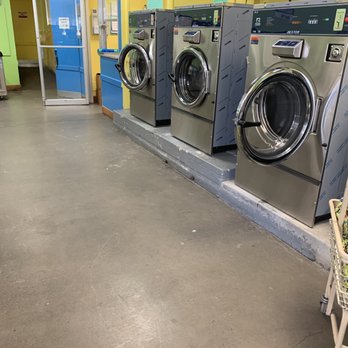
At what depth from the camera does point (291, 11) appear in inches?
90.1

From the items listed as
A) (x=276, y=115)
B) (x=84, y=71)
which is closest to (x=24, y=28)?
(x=84, y=71)

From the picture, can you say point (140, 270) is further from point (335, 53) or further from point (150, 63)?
point (150, 63)

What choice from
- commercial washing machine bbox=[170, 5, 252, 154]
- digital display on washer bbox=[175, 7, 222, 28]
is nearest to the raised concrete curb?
commercial washing machine bbox=[170, 5, 252, 154]

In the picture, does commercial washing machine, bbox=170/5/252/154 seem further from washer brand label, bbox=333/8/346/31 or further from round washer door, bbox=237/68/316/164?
washer brand label, bbox=333/8/346/31

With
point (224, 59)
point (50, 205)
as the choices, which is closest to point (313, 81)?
point (224, 59)

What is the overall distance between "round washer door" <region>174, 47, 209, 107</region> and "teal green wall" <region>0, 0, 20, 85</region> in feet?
18.2

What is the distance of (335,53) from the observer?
206 cm

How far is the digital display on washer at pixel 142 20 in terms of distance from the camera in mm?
4047

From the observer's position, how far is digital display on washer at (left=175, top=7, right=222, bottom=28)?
3050 millimetres

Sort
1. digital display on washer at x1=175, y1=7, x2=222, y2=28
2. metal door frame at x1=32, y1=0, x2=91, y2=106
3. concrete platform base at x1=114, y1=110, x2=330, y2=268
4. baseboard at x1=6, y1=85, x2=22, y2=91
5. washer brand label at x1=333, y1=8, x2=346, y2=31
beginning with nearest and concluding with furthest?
washer brand label at x1=333, y1=8, x2=346, y2=31, concrete platform base at x1=114, y1=110, x2=330, y2=268, digital display on washer at x1=175, y1=7, x2=222, y2=28, metal door frame at x1=32, y1=0, x2=91, y2=106, baseboard at x1=6, y1=85, x2=22, y2=91

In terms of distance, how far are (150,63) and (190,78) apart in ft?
2.59

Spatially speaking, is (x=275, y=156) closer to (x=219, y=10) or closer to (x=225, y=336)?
(x=225, y=336)

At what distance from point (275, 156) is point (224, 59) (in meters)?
1.19

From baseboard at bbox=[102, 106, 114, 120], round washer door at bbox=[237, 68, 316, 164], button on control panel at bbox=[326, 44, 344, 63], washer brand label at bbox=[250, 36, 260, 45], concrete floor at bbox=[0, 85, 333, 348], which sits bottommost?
concrete floor at bbox=[0, 85, 333, 348]
